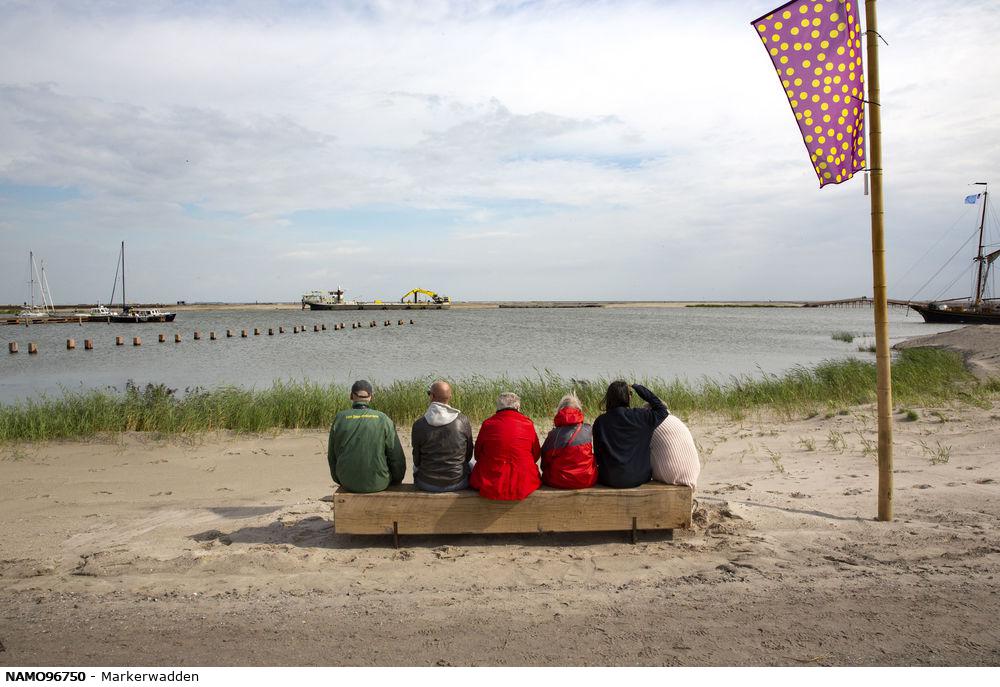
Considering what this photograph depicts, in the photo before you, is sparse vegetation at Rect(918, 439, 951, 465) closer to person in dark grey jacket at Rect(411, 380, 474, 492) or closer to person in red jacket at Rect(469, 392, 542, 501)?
person in red jacket at Rect(469, 392, 542, 501)

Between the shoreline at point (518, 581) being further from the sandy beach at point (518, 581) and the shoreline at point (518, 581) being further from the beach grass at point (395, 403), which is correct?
the beach grass at point (395, 403)

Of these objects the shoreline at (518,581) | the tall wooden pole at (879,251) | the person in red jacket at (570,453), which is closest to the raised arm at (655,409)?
the person in red jacket at (570,453)

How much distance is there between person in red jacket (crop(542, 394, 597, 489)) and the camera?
5.57 m

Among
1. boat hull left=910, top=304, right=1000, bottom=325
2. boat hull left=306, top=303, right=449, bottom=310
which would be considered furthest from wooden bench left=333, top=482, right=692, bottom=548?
boat hull left=306, top=303, right=449, bottom=310

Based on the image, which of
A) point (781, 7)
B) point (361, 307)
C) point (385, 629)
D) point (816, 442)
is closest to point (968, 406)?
point (816, 442)

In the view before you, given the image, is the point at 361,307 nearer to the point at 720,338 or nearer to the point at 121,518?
the point at 720,338

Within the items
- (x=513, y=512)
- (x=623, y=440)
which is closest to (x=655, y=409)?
(x=623, y=440)

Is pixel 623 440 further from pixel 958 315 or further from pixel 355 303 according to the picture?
pixel 355 303

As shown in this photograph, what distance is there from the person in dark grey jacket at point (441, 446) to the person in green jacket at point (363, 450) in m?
0.22

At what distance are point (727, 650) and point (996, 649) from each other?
139 cm

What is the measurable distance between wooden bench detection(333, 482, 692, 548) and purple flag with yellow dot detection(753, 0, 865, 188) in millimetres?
3124

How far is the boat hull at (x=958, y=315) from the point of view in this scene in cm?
4783

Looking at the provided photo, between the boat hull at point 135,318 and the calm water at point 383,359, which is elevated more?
the boat hull at point 135,318

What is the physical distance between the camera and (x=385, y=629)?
13.3 feet
